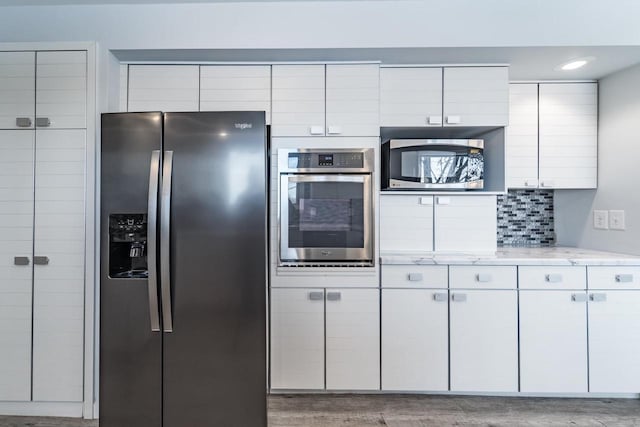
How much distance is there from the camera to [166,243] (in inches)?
71.3

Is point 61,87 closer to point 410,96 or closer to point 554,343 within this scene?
point 410,96

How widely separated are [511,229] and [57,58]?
3.52m

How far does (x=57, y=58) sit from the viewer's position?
2182 mm

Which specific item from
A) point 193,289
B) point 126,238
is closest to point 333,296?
point 193,289

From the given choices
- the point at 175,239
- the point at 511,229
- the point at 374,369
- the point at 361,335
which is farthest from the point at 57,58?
the point at 511,229

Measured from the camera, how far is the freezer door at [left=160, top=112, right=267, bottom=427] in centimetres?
184

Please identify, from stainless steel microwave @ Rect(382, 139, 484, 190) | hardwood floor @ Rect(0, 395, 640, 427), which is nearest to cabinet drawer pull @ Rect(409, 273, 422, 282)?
stainless steel microwave @ Rect(382, 139, 484, 190)

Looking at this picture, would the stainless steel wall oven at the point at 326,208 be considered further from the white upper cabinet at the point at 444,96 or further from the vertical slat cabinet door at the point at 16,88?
the vertical slat cabinet door at the point at 16,88

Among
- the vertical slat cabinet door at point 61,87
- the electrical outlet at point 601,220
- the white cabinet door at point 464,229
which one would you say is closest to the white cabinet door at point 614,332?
the electrical outlet at point 601,220

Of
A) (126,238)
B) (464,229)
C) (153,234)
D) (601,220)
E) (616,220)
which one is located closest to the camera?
(153,234)

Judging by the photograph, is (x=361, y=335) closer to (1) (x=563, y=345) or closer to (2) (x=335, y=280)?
(2) (x=335, y=280)

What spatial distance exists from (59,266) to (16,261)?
257 millimetres

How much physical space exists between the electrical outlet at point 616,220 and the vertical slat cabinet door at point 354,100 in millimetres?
1865

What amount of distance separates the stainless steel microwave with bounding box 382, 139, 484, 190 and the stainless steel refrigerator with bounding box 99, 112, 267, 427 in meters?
1.03
